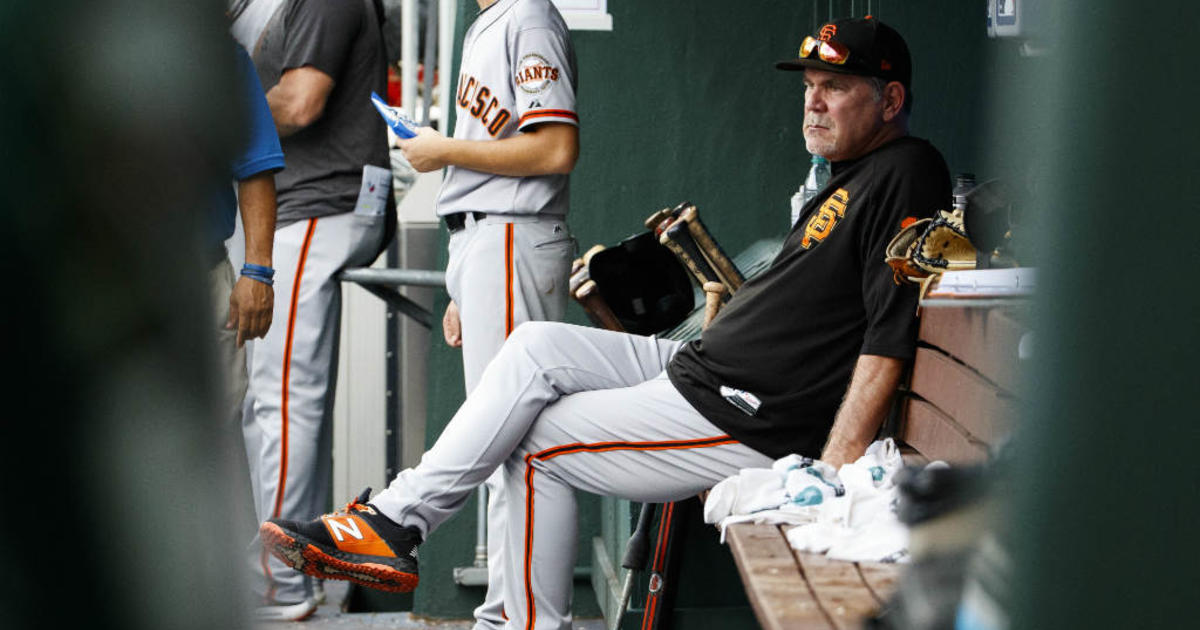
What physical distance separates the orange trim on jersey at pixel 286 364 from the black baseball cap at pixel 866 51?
62.5 inches

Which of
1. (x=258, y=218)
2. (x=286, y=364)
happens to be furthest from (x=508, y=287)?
(x=286, y=364)

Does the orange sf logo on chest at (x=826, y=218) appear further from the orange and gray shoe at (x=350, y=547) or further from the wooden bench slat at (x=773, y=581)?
the orange and gray shoe at (x=350, y=547)

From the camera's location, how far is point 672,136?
3.98 metres

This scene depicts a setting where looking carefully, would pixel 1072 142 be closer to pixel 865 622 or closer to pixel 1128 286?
pixel 1128 286

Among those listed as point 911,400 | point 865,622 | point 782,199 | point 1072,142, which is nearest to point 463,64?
point 782,199

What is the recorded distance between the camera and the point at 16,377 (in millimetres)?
391

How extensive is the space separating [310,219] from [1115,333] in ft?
11.1

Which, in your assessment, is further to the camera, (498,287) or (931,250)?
(498,287)

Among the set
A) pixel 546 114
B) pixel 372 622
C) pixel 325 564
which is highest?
pixel 546 114

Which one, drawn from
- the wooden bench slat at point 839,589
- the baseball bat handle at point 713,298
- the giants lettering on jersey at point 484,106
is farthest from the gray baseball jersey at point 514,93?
the wooden bench slat at point 839,589

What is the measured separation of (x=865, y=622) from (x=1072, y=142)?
1.04 m

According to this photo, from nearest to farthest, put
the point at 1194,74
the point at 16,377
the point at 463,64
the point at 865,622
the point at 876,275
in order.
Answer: the point at 16,377 < the point at 1194,74 < the point at 865,622 < the point at 876,275 < the point at 463,64

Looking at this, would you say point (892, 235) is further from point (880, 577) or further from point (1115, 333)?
point (1115, 333)

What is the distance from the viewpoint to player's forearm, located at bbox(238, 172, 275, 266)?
2766 mm
